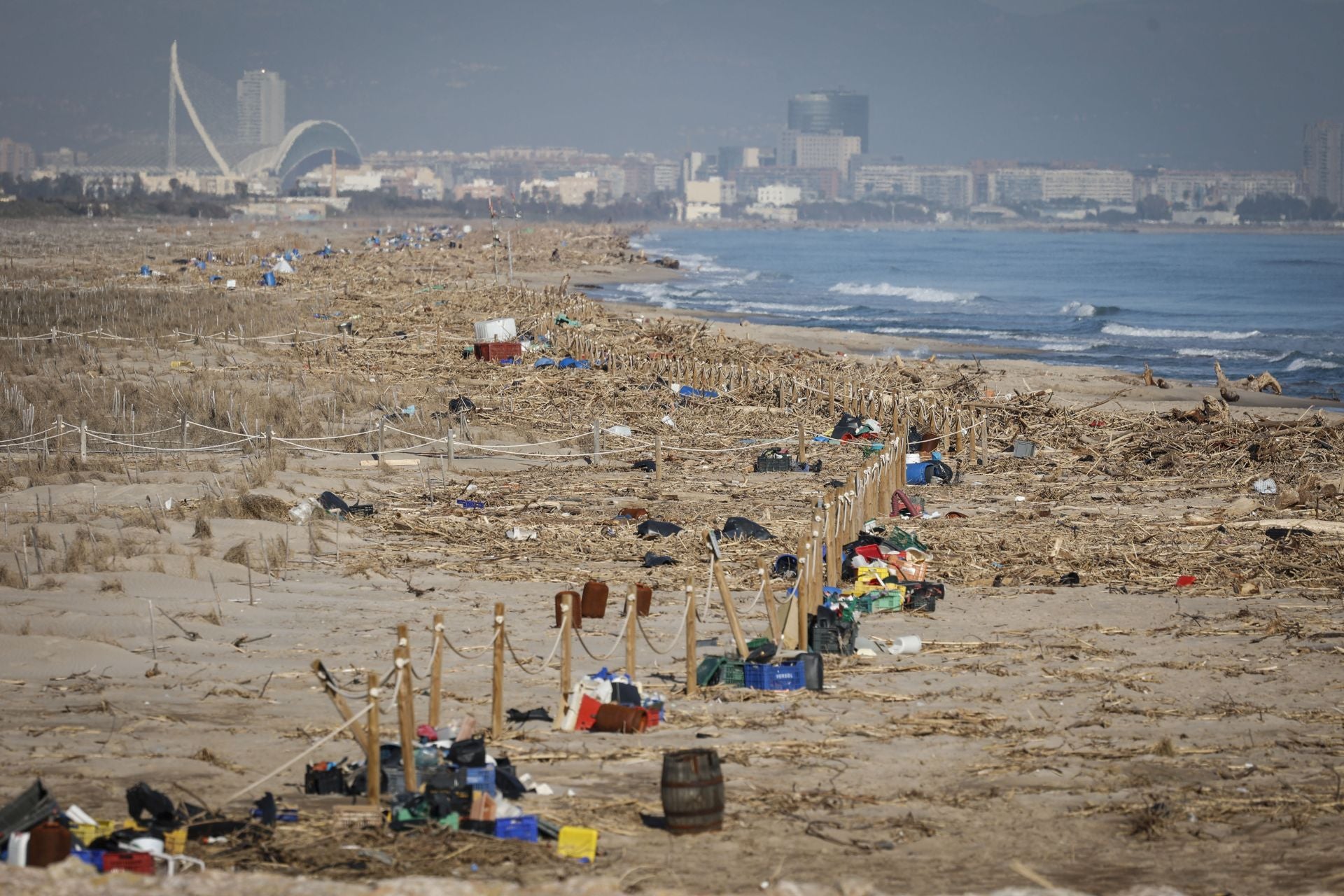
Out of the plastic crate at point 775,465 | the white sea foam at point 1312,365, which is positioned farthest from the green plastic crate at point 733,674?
the white sea foam at point 1312,365

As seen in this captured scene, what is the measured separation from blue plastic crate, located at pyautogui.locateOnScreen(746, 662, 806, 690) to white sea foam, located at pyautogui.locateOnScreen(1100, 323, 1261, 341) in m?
42.0

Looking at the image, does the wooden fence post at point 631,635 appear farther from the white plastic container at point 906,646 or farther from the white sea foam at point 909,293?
the white sea foam at point 909,293

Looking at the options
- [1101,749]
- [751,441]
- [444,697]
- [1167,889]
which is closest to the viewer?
[1167,889]

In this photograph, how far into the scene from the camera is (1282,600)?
12547mm

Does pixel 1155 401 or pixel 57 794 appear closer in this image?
pixel 57 794

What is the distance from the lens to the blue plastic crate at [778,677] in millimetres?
9820

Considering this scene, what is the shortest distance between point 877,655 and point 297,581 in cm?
535

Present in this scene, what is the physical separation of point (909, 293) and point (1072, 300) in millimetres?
8617

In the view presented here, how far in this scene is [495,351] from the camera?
89.9ft

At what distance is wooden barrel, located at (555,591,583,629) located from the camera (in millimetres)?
9539

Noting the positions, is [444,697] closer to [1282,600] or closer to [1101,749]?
[1101,749]

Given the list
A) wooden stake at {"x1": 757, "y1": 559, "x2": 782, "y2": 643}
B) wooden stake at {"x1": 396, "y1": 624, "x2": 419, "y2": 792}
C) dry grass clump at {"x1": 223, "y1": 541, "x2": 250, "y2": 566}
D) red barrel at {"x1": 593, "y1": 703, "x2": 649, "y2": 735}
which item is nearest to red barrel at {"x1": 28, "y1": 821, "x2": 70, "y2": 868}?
wooden stake at {"x1": 396, "y1": 624, "x2": 419, "y2": 792}

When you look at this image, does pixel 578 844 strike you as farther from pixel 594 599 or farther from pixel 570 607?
pixel 594 599

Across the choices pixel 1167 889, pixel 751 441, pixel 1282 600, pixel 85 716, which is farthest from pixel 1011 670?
pixel 751 441
